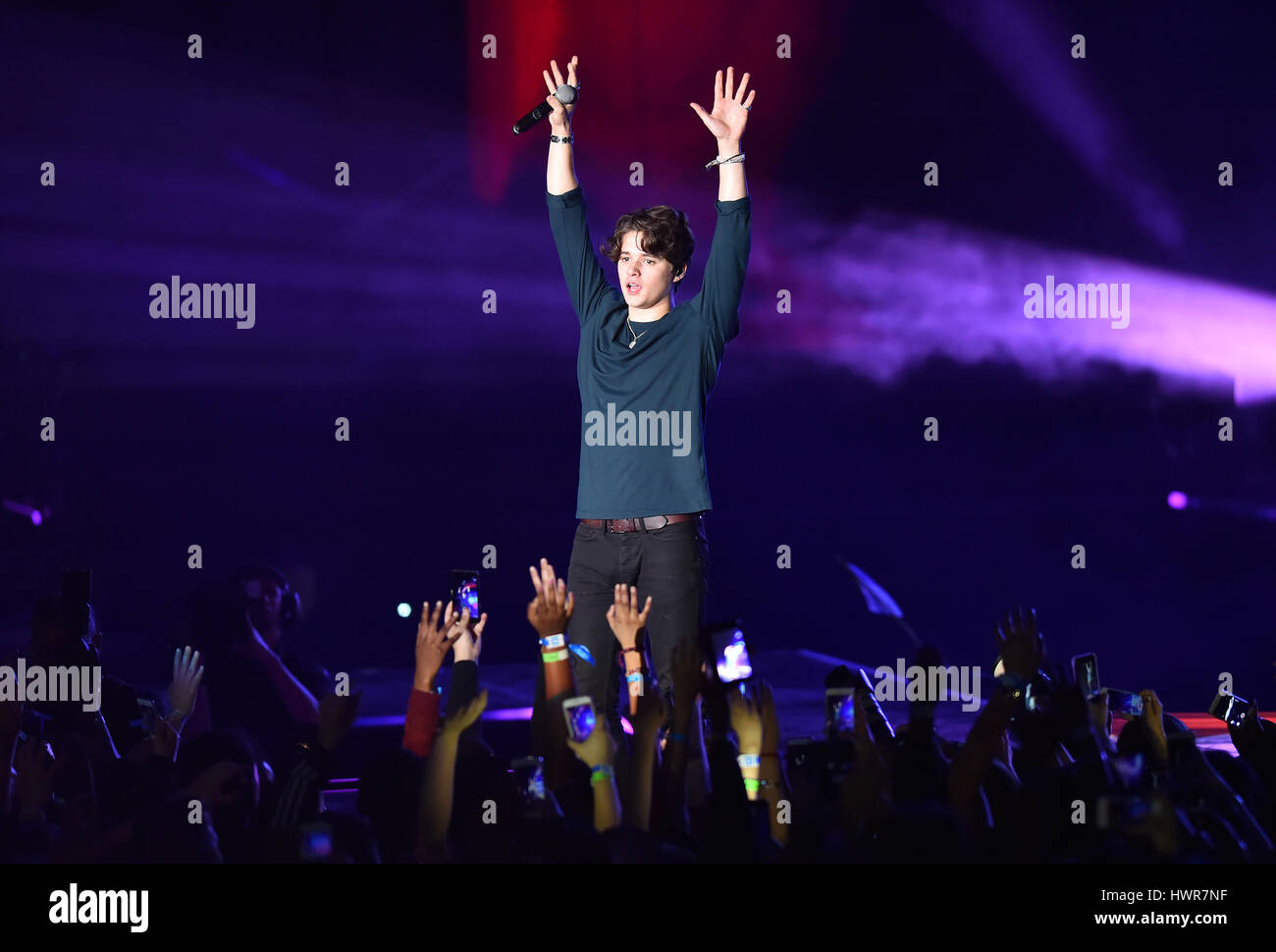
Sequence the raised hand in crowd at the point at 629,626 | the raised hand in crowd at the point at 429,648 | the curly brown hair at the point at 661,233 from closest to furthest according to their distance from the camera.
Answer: the raised hand in crowd at the point at 429,648 < the raised hand in crowd at the point at 629,626 < the curly brown hair at the point at 661,233

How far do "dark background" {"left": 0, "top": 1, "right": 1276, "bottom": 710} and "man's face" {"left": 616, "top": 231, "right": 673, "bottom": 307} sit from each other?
2.77 metres

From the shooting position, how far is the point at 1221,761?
301 cm

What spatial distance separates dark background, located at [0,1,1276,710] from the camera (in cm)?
621

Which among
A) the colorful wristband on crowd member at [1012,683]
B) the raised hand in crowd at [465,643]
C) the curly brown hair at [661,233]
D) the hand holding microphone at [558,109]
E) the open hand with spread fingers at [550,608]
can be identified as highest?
the hand holding microphone at [558,109]

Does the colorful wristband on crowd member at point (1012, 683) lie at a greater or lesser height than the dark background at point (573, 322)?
lesser

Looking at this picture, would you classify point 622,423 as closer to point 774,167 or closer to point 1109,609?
point 774,167

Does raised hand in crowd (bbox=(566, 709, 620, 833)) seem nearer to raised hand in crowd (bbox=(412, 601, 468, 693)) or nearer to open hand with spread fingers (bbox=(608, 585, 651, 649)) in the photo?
raised hand in crowd (bbox=(412, 601, 468, 693))

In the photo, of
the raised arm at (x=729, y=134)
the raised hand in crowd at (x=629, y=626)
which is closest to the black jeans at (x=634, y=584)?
the raised hand in crowd at (x=629, y=626)

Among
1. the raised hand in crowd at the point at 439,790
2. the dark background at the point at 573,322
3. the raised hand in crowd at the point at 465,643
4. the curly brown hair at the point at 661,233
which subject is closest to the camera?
the raised hand in crowd at the point at 439,790

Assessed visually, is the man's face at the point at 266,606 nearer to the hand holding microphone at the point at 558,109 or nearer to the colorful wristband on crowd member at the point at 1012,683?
the hand holding microphone at the point at 558,109

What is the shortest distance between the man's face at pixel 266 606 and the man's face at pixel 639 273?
174 cm

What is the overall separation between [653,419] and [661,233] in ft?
1.73

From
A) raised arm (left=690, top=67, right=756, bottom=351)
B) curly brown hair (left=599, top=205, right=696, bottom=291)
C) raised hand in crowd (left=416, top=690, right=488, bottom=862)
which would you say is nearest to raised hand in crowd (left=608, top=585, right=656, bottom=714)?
raised hand in crowd (left=416, top=690, right=488, bottom=862)

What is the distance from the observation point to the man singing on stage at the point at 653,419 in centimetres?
357
